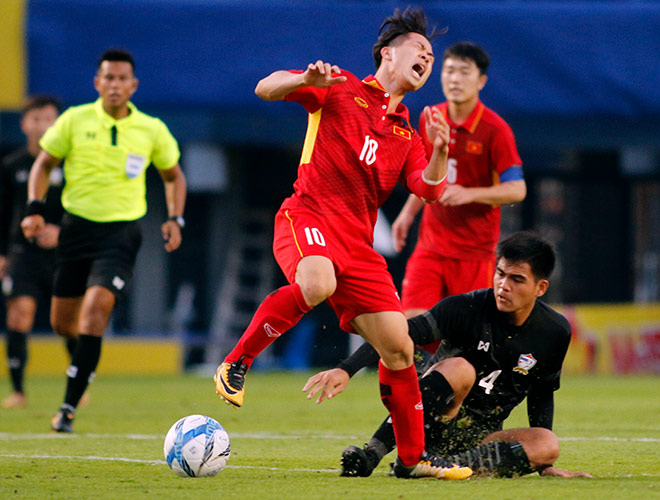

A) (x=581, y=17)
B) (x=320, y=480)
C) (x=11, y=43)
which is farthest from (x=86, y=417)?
(x=581, y=17)

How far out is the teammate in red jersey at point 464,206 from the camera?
25.5 ft

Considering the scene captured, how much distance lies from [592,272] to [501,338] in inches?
534

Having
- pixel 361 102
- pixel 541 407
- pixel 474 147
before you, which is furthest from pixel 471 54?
pixel 541 407

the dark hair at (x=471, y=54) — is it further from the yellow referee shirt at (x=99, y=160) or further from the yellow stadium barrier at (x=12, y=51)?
the yellow stadium barrier at (x=12, y=51)

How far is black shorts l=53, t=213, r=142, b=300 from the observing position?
7969mm

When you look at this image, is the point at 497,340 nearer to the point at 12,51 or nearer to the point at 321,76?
A: the point at 321,76

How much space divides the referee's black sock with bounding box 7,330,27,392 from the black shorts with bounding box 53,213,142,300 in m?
2.19

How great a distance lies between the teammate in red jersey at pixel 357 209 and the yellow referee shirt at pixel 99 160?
2.78 meters

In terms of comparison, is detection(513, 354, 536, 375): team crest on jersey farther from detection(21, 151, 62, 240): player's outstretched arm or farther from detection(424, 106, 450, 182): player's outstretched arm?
detection(21, 151, 62, 240): player's outstretched arm

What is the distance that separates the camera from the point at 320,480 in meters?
5.41

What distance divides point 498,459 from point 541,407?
345 mm

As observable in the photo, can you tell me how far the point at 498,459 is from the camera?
5504 millimetres

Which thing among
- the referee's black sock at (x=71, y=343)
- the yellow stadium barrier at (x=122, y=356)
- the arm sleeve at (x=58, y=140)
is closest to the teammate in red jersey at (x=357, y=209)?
the arm sleeve at (x=58, y=140)

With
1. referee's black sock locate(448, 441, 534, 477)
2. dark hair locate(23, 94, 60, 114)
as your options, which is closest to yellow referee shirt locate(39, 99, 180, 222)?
dark hair locate(23, 94, 60, 114)
